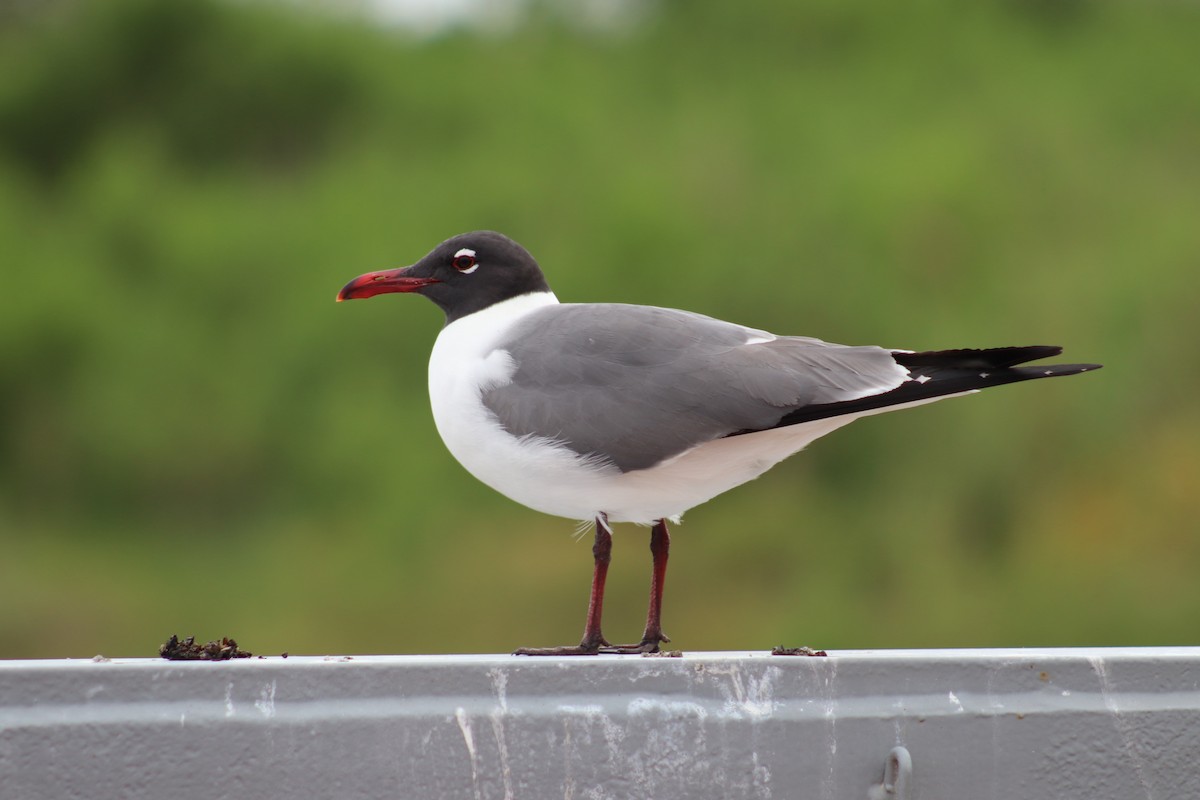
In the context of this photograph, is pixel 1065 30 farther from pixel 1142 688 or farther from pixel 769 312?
pixel 1142 688

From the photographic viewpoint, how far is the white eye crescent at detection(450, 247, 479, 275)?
315cm

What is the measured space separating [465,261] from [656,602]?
0.79 m

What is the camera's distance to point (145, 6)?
39.7 ft

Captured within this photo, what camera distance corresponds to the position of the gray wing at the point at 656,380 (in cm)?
270

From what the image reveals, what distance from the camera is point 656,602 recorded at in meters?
2.90

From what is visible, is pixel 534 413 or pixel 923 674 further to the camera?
pixel 534 413

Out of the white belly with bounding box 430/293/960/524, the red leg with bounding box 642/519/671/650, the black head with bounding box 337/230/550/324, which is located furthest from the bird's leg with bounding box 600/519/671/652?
the black head with bounding box 337/230/550/324

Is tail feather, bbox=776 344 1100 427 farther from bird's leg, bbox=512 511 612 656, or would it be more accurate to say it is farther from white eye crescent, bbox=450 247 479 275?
white eye crescent, bbox=450 247 479 275

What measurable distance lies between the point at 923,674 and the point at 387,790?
2.23 feet

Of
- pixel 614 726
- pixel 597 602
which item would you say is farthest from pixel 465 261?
pixel 614 726

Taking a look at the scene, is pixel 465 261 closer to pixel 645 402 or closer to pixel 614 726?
pixel 645 402

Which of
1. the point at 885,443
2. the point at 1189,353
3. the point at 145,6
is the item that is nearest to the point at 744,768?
the point at 885,443

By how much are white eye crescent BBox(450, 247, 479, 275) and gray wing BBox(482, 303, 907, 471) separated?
10.9 inches

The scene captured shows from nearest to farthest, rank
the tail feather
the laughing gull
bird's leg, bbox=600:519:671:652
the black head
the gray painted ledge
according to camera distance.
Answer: the gray painted ledge → the tail feather → the laughing gull → bird's leg, bbox=600:519:671:652 → the black head
